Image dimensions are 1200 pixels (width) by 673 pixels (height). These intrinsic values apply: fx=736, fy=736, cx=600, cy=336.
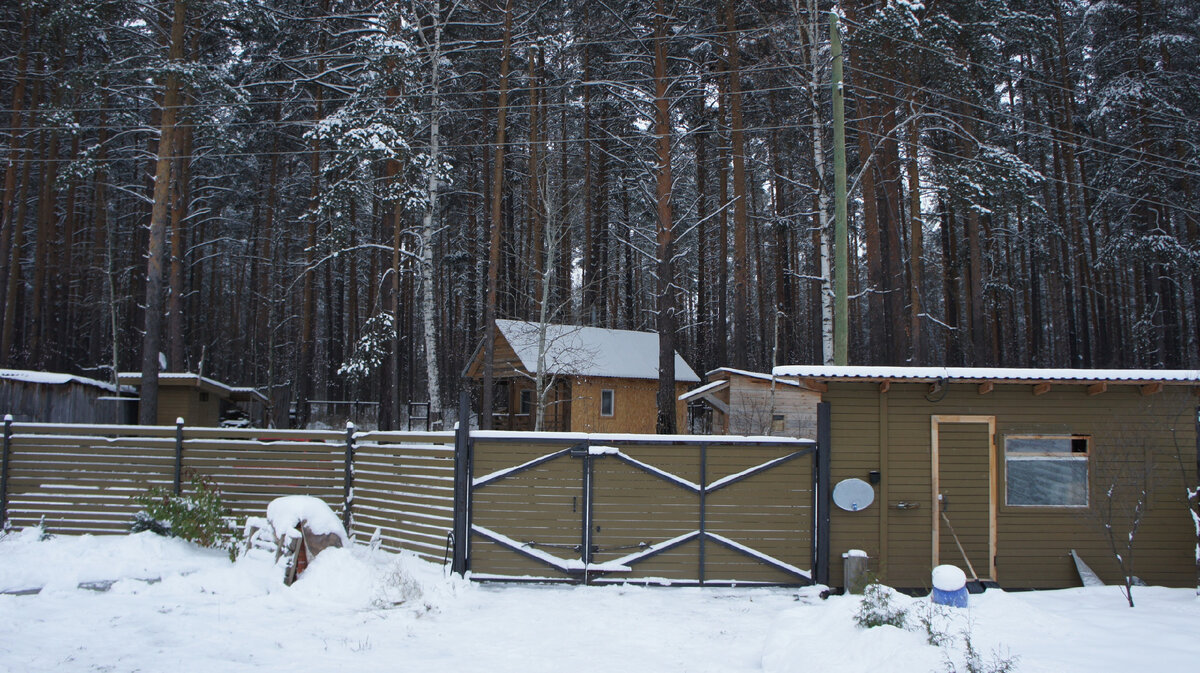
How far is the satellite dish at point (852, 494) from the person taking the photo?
8859 mm

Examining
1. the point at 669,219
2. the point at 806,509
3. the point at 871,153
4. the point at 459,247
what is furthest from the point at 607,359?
the point at 806,509

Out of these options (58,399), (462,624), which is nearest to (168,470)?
(462,624)

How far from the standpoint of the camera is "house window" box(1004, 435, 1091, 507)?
29.8ft

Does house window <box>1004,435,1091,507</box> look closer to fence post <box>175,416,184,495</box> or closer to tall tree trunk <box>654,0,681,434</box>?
tall tree trunk <box>654,0,681,434</box>

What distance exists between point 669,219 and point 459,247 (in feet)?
57.1

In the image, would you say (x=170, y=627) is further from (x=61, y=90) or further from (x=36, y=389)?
(x=61, y=90)

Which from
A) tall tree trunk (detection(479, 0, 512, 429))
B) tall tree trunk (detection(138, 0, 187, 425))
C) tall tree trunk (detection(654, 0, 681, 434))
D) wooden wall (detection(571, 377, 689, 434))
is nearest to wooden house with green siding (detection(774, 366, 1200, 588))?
tall tree trunk (detection(654, 0, 681, 434))

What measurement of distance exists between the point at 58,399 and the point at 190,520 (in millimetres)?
12663

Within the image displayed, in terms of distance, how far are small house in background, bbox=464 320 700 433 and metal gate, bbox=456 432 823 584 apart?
1141 centimetres

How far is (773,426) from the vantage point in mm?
14930

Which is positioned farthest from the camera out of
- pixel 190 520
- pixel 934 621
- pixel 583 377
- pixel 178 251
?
pixel 583 377

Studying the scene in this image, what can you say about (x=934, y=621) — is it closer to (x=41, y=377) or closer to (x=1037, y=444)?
(x=1037, y=444)

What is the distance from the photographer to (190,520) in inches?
363

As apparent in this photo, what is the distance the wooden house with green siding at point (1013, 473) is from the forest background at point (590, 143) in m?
7.57
